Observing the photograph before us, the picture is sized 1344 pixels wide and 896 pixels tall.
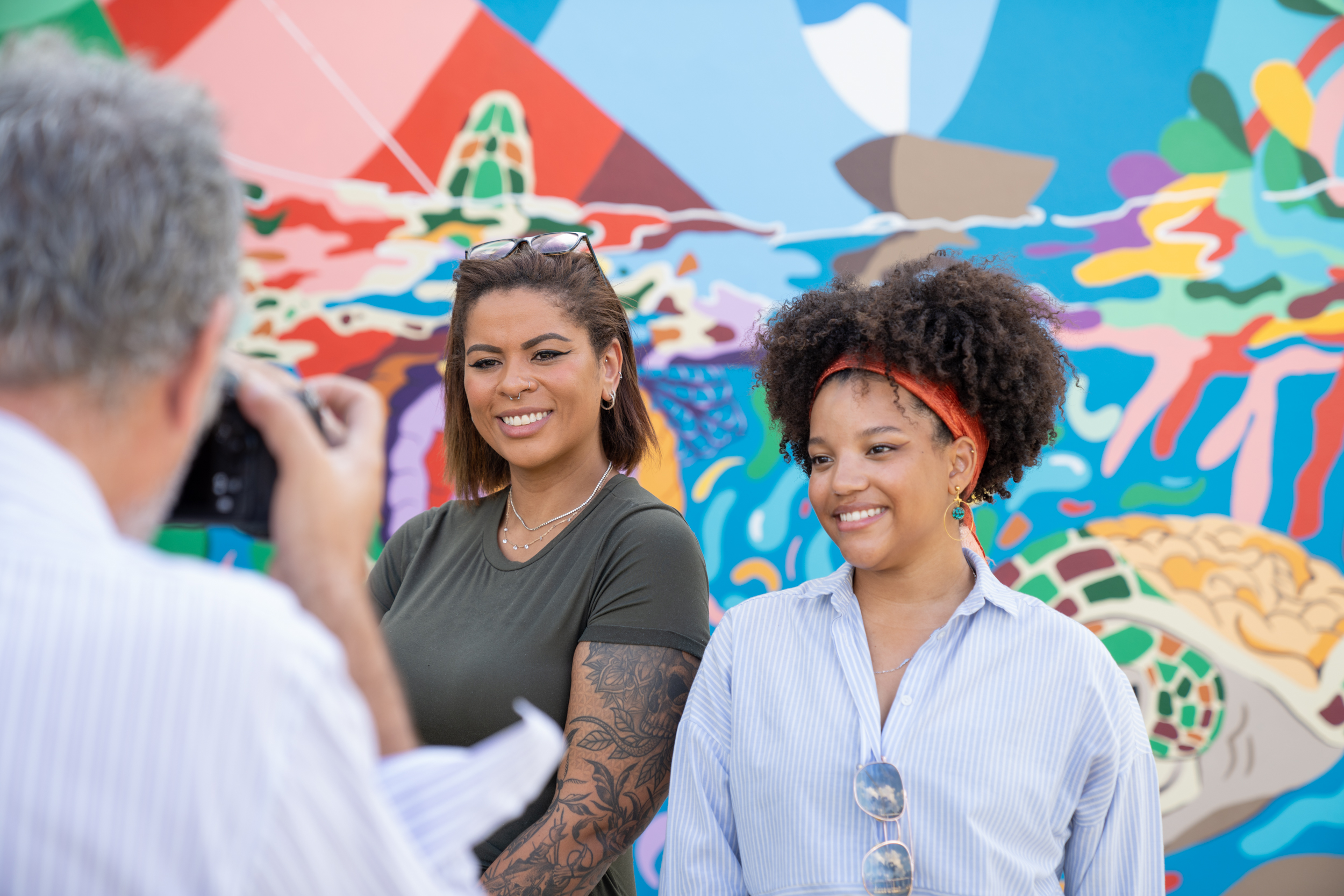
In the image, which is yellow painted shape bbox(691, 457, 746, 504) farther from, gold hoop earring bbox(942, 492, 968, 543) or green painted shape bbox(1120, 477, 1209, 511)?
gold hoop earring bbox(942, 492, 968, 543)

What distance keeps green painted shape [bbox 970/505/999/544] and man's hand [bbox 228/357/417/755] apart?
9.50ft

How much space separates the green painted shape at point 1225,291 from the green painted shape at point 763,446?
1619 mm

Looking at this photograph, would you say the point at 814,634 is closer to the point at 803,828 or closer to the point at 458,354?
the point at 803,828

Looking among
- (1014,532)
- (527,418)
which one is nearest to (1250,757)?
(1014,532)

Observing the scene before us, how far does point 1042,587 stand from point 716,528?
119cm

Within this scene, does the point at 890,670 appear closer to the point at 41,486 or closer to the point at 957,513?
the point at 957,513

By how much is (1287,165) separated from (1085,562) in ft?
5.44

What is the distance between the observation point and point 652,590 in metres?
1.73

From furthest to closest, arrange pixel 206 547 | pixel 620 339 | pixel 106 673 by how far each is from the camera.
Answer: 1. pixel 206 547
2. pixel 620 339
3. pixel 106 673

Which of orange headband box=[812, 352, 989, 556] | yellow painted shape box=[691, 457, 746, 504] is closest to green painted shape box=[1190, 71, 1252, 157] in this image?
yellow painted shape box=[691, 457, 746, 504]

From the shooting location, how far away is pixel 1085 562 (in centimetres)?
350

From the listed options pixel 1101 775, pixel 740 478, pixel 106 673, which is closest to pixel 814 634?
pixel 1101 775

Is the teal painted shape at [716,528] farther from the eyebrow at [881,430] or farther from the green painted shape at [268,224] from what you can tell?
the green painted shape at [268,224]

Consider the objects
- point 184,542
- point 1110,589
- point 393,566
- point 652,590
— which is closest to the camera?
point 652,590
